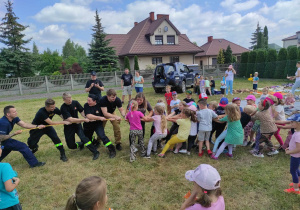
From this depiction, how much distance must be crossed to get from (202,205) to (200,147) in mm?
3105

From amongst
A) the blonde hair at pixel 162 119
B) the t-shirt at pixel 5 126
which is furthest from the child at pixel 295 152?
the t-shirt at pixel 5 126

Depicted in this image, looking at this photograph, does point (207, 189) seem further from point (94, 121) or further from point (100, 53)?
point (100, 53)

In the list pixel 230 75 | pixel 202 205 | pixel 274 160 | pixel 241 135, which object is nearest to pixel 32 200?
pixel 202 205

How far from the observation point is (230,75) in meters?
11.9

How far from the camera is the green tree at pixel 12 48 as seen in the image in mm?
25406

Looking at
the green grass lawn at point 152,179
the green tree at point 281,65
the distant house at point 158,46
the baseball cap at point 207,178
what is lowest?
the green grass lawn at point 152,179

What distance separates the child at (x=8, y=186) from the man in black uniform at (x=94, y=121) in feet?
8.46

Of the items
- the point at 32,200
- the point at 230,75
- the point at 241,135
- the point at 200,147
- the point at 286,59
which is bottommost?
the point at 32,200

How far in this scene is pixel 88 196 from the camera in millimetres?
1760

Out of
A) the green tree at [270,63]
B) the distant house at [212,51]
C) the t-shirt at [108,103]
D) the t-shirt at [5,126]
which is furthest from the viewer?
the distant house at [212,51]

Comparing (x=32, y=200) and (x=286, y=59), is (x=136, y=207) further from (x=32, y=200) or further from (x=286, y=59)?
(x=286, y=59)

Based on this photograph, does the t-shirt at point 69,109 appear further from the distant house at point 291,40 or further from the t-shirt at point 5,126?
the distant house at point 291,40

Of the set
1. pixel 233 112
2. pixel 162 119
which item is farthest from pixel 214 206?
pixel 162 119

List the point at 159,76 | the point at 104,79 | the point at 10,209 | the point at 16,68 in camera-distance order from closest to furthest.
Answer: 1. the point at 10,209
2. the point at 159,76
3. the point at 104,79
4. the point at 16,68
